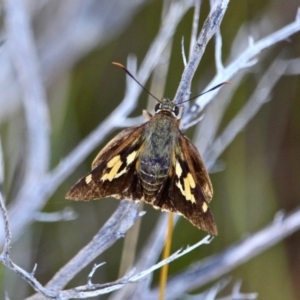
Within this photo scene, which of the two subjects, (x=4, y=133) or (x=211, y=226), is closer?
(x=211, y=226)

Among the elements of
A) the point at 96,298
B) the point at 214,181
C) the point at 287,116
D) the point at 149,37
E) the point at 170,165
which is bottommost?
the point at 96,298

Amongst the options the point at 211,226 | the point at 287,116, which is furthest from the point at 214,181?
the point at 211,226

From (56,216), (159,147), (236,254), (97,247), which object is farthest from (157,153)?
(56,216)

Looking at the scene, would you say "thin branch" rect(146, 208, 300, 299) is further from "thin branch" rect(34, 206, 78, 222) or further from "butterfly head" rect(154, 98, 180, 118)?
"butterfly head" rect(154, 98, 180, 118)

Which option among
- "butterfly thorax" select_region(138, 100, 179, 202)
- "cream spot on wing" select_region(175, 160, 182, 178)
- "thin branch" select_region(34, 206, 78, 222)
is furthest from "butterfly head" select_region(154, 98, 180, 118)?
"thin branch" select_region(34, 206, 78, 222)

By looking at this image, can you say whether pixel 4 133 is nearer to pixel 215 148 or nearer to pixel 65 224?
pixel 65 224

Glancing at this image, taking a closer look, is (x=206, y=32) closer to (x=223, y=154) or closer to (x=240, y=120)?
(x=240, y=120)
